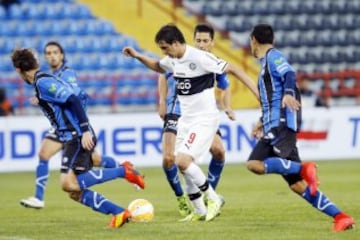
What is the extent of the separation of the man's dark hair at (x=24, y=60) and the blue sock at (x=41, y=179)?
314cm

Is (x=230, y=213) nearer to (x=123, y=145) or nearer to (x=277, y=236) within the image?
(x=277, y=236)

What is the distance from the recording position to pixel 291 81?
999 cm

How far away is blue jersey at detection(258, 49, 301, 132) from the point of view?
10.2m

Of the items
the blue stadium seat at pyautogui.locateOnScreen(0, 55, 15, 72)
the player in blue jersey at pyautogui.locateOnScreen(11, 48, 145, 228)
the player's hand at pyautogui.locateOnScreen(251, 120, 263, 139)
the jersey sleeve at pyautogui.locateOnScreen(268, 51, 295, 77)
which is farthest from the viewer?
the blue stadium seat at pyautogui.locateOnScreen(0, 55, 15, 72)

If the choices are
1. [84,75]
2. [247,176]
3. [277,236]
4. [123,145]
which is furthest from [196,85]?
[84,75]

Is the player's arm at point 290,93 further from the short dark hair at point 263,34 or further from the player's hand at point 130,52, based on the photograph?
the player's hand at point 130,52

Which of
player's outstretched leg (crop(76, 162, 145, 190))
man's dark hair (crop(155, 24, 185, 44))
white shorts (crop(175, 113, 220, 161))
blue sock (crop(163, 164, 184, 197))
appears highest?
man's dark hair (crop(155, 24, 185, 44))

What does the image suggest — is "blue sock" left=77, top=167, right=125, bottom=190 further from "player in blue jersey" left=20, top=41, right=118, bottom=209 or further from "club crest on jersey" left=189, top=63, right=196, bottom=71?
"player in blue jersey" left=20, top=41, right=118, bottom=209

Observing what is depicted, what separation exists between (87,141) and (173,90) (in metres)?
2.41

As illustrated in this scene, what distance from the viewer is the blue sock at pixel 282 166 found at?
10047mm

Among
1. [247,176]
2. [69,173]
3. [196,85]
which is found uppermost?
[196,85]

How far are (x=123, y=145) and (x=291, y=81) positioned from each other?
10323mm

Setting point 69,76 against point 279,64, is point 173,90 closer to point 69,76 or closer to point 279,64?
point 69,76

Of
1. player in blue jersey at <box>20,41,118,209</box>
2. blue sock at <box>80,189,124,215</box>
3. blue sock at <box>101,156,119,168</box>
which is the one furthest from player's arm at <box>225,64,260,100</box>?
blue sock at <box>101,156,119,168</box>
